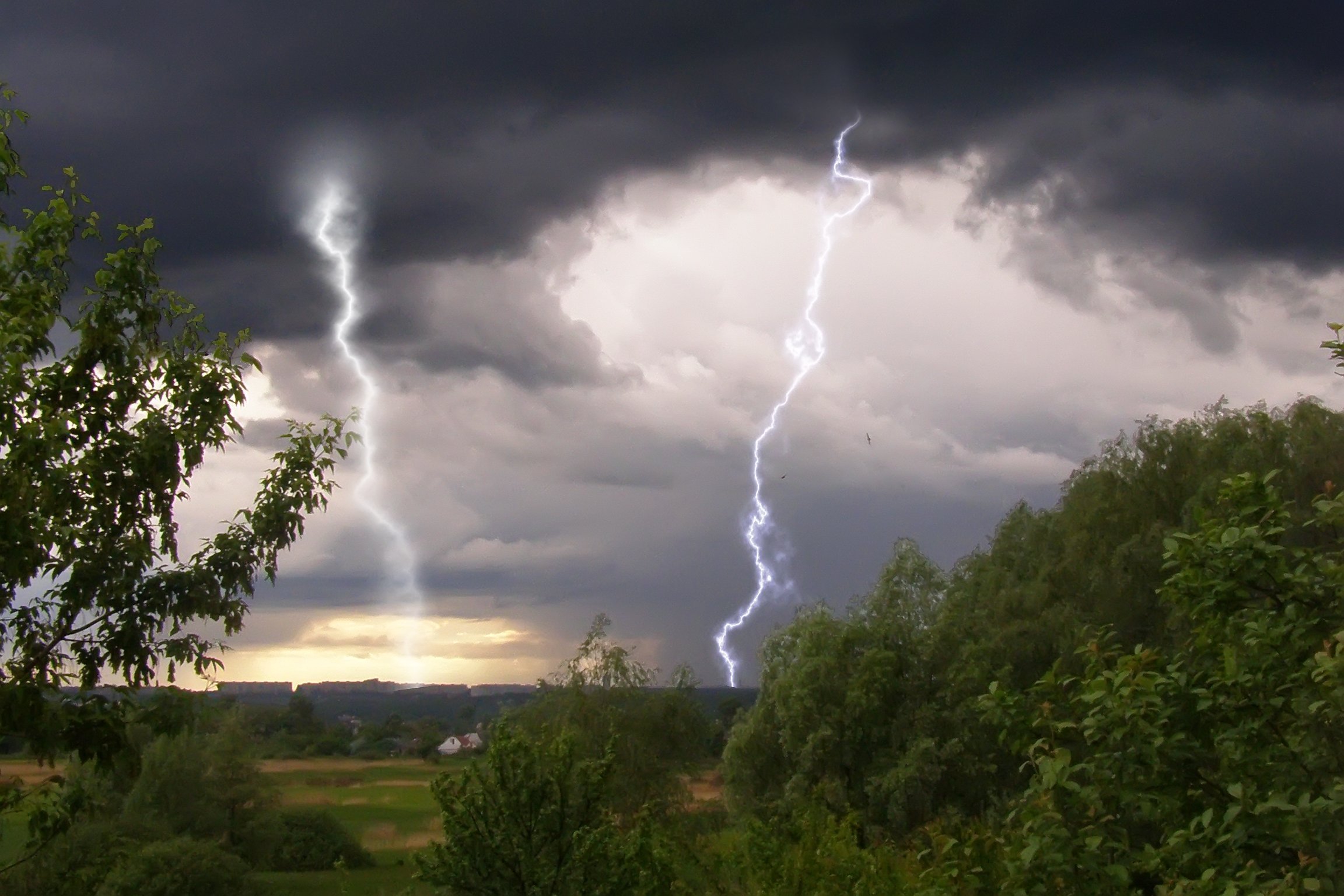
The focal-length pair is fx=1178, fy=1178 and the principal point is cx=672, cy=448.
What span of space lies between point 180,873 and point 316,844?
1084 inches

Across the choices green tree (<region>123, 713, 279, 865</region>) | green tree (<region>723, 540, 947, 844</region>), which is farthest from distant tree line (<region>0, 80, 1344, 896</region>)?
green tree (<region>123, 713, 279, 865</region>)

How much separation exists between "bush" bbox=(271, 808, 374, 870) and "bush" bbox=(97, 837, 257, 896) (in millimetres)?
19929

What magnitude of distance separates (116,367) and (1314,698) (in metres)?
9.11

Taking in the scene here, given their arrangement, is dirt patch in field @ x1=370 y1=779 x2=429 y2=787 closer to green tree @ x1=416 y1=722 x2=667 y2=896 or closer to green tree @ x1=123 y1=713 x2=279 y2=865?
green tree @ x1=123 y1=713 x2=279 y2=865

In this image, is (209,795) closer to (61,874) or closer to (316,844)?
(316,844)

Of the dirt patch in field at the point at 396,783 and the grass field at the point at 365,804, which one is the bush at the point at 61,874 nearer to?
the grass field at the point at 365,804

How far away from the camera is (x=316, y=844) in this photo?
7144 cm

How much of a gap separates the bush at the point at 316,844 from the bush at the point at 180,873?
19929 millimetres

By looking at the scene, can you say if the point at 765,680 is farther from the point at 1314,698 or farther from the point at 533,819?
the point at 1314,698

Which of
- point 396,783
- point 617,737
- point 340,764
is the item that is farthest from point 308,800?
point 617,737

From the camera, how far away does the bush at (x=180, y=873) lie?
4306 cm

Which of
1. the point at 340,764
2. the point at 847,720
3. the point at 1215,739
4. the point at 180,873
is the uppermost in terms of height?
the point at 1215,739

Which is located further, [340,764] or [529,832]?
[340,764]

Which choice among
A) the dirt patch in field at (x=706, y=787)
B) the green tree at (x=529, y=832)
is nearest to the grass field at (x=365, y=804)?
the dirt patch in field at (x=706, y=787)
